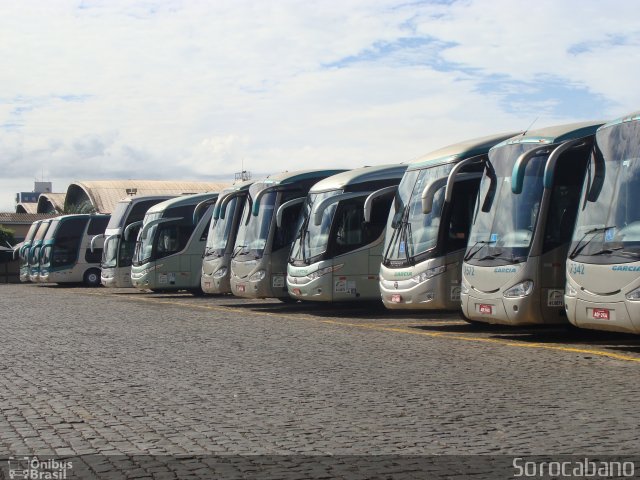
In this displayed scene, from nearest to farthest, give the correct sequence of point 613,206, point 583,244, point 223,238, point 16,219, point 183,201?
point 613,206 < point 583,244 < point 223,238 < point 183,201 < point 16,219

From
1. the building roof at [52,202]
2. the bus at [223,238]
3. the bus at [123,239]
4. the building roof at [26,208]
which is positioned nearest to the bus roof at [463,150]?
the bus at [223,238]

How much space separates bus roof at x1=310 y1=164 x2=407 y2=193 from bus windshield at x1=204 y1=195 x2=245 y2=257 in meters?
4.03

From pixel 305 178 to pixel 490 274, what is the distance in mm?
10330

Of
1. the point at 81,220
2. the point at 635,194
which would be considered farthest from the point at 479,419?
the point at 81,220

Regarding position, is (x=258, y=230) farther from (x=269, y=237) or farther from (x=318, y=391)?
(x=318, y=391)

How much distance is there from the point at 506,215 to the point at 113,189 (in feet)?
277

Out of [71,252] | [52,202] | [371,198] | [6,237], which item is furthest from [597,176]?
[52,202]

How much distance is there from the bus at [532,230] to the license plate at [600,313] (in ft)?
5.15

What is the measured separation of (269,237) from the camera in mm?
23812

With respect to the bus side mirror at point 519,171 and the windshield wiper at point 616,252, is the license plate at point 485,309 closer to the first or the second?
the bus side mirror at point 519,171

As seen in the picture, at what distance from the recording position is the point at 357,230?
859 inches

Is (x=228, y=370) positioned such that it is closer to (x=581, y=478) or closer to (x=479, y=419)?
(x=479, y=419)

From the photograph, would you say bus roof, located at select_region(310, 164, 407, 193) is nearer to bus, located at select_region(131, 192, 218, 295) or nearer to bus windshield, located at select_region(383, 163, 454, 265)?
bus windshield, located at select_region(383, 163, 454, 265)

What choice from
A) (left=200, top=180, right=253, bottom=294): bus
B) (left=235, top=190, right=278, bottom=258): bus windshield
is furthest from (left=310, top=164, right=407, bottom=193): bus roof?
(left=200, top=180, right=253, bottom=294): bus
